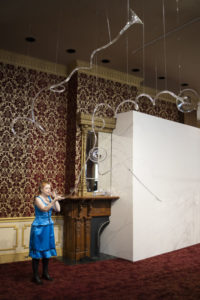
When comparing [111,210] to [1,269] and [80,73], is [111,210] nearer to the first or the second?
[1,269]

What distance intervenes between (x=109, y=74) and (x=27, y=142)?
7.77ft

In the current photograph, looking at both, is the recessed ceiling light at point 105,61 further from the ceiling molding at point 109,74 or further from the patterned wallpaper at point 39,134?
the patterned wallpaper at point 39,134

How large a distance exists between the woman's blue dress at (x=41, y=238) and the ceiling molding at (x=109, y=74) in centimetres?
320

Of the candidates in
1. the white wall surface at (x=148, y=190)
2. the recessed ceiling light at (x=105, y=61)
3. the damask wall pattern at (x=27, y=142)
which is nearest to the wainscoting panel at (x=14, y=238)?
the damask wall pattern at (x=27, y=142)

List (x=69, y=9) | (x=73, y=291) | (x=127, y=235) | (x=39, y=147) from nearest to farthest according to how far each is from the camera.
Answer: (x=73, y=291) → (x=69, y=9) → (x=127, y=235) → (x=39, y=147)

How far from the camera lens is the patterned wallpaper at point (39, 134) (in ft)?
18.3

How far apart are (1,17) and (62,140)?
258 centimetres

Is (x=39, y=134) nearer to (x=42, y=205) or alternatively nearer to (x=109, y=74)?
(x=109, y=74)

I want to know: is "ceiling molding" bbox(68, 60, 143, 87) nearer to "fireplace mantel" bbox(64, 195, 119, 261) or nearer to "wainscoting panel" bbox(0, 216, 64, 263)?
"fireplace mantel" bbox(64, 195, 119, 261)

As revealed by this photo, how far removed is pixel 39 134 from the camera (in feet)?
19.6

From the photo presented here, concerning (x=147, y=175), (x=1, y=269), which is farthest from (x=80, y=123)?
(x=1, y=269)

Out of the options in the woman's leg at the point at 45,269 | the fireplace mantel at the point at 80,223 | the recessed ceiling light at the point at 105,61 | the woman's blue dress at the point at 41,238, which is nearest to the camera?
the woman's blue dress at the point at 41,238

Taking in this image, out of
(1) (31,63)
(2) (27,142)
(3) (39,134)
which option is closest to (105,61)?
(1) (31,63)

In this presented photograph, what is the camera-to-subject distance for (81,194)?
231 inches
